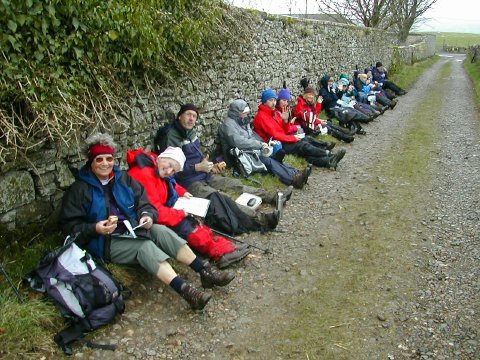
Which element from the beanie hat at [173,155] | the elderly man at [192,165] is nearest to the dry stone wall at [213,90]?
the elderly man at [192,165]

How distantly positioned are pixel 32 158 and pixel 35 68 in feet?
2.89

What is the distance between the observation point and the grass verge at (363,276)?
11.5 feet

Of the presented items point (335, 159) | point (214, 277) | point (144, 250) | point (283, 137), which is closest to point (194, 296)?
point (214, 277)

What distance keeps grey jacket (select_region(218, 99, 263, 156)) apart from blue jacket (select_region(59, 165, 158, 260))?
10.2ft

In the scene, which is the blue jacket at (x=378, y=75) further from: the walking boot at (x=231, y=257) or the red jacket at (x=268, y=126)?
the walking boot at (x=231, y=257)

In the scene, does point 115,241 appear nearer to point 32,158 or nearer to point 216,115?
point 32,158

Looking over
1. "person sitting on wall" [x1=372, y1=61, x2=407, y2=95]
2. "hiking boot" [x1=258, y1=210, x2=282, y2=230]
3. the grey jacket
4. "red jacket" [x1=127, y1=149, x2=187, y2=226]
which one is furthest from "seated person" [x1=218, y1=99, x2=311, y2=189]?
"person sitting on wall" [x1=372, y1=61, x2=407, y2=95]

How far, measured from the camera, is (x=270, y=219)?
539cm

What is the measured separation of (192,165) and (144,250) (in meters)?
2.19

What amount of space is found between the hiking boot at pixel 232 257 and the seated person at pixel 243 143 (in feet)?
8.26

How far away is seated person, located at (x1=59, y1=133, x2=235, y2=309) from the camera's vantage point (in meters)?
3.80

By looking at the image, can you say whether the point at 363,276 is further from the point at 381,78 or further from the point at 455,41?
the point at 455,41

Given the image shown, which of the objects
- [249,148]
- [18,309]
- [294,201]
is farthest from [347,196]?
[18,309]

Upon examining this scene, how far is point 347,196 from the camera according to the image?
22.2ft
